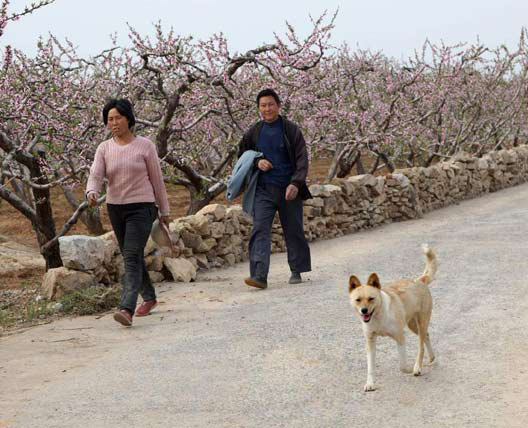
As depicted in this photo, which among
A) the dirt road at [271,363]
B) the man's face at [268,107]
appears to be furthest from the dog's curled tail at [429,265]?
the man's face at [268,107]

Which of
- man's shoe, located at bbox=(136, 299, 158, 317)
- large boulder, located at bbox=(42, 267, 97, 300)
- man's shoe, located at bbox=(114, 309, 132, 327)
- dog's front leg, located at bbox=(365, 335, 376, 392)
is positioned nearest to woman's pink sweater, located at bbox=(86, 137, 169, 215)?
man's shoe, located at bbox=(114, 309, 132, 327)

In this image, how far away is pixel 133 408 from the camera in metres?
4.93

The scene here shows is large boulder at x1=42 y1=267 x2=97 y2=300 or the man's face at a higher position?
the man's face

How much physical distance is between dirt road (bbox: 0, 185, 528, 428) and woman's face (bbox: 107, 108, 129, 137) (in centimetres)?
170

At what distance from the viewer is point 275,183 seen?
8766 mm

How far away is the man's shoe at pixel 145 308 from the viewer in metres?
7.58

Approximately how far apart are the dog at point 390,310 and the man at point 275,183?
3448mm

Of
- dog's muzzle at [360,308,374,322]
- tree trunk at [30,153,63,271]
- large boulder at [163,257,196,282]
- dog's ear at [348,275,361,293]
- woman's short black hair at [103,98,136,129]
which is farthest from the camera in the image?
tree trunk at [30,153,63,271]

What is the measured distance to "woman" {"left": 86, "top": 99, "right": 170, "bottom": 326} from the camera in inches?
277

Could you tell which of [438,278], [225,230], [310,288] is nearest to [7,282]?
[225,230]

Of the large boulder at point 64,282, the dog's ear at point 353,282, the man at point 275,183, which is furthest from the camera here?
the man at point 275,183

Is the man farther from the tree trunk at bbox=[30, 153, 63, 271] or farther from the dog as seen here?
the dog

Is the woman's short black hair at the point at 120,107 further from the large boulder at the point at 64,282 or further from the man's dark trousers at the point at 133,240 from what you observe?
the large boulder at the point at 64,282

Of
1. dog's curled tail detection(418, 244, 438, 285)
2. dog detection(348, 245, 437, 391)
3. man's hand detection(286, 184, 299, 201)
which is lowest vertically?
dog detection(348, 245, 437, 391)
